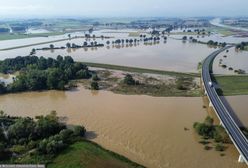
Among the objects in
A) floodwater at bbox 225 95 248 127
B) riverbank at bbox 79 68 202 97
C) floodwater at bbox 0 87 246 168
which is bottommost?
floodwater at bbox 0 87 246 168

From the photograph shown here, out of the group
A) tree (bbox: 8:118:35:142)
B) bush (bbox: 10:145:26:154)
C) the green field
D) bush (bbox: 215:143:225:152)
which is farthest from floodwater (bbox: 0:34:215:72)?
bush (bbox: 10:145:26:154)

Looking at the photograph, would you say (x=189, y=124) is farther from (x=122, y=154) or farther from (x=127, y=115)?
(x=122, y=154)

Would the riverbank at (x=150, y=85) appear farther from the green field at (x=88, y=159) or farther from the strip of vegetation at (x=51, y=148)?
the green field at (x=88, y=159)

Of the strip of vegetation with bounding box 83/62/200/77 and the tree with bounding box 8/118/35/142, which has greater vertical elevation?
A: the tree with bounding box 8/118/35/142

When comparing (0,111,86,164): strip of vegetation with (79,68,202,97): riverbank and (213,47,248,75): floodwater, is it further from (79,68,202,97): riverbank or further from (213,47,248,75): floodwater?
(213,47,248,75): floodwater

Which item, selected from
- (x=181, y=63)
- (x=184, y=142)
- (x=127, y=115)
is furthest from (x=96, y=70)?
(x=184, y=142)
